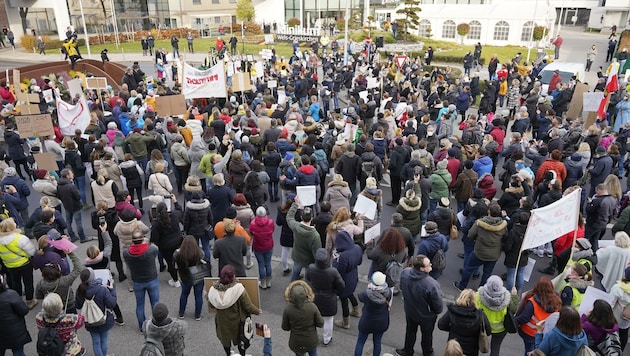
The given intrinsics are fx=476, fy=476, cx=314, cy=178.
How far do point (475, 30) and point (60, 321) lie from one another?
4426 centimetres

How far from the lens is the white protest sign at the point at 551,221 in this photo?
632cm

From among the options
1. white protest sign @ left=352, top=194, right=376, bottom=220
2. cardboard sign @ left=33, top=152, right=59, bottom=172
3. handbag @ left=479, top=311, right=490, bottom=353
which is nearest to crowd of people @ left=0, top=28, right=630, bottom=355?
handbag @ left=479, top=311, right=490, bottom=353

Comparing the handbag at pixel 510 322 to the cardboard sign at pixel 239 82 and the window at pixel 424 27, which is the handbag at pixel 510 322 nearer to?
the cardboard sign at pixel 239 82

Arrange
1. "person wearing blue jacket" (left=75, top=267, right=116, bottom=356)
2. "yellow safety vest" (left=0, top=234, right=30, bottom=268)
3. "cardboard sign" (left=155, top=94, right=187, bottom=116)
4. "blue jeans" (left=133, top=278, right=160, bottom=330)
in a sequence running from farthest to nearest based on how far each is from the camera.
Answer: "cardboard sign" (left=155, top=94, right=187, bottom=116) → "yellow safety vest" (left=0, top=234, right=30, bottom=268) → "blue jeans" (left=133, top=278, right=160, bottom=330) → "person wearing blue jacket" (left=75, top=267, right=116, bottom=356)

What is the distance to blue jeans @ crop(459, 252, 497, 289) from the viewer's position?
7.83 meters

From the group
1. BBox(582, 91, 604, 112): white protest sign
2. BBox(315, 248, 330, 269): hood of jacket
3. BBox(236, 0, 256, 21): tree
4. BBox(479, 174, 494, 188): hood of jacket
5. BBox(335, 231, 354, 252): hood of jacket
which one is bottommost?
BBox(479, 174, 494, 188): hood of jacket

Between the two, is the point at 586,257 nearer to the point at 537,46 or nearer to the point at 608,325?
the point at 608,325

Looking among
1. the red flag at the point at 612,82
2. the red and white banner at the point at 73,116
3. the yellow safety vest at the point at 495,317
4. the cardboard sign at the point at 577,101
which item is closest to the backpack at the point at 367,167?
the yellow safety vest at the point at 495,317

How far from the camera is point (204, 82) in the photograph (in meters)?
15.1

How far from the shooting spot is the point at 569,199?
650 centimetres

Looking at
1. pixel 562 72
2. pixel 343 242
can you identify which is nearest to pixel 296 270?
pixel 343 242

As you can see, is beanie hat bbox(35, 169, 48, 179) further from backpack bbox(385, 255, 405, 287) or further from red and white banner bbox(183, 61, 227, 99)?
backpack bbox(385, 255, 405, 287)

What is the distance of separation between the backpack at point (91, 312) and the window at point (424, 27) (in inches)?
1747

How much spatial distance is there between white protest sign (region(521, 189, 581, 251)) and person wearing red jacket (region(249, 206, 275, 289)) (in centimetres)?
383
